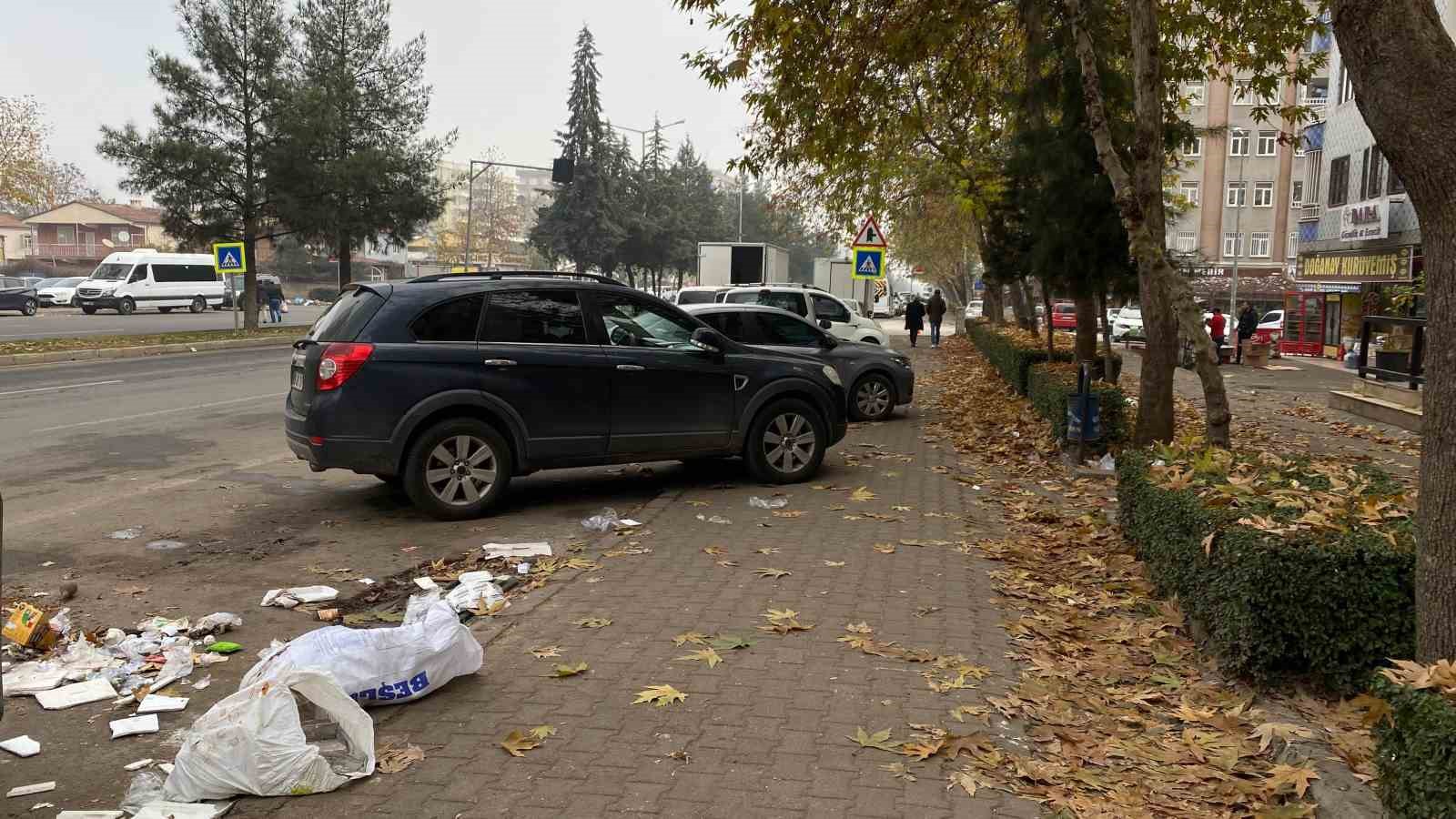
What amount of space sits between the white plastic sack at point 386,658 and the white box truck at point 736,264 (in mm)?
29356

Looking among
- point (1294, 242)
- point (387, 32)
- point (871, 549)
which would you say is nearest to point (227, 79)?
point (387, 32)

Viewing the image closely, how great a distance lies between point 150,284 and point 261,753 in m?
50.7

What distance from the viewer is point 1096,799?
3.86 metres

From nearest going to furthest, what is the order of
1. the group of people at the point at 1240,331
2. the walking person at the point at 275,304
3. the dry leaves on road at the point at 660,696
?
the dry leaves on road at the point at 660,696
the group of people at the point at 1240,331
the walking person at the point at 275,304

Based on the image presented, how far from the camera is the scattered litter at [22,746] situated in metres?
4.30

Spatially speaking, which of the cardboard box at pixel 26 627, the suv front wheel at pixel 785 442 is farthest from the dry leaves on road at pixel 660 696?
the suv front wheel at pixel 785 442

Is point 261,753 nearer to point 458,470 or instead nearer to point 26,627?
point 26,627

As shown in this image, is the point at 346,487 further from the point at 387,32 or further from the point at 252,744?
the point at 387,32

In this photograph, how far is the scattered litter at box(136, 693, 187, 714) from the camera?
15.6ft

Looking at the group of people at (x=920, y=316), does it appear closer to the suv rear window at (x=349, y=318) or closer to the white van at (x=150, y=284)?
the suv rear window at (x=349, y=318)

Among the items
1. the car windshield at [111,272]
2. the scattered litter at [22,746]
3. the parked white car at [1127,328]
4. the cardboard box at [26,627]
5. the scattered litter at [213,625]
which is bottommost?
the scattered litter at [22,746]

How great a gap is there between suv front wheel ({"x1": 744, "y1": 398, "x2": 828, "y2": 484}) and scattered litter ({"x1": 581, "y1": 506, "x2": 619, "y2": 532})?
1.54 metres

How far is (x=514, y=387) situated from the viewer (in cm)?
846

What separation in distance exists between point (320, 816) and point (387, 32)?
3933 centimetres
